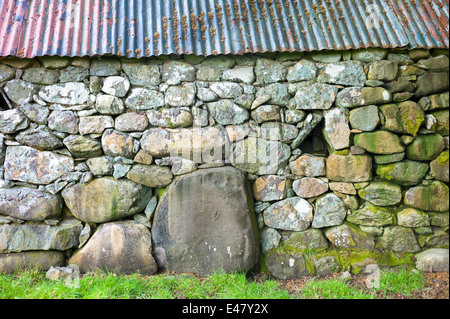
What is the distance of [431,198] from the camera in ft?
11.0

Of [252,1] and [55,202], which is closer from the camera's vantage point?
[55,202]

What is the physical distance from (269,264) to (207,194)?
1.02 meters

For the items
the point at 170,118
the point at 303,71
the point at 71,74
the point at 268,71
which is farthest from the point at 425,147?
the point at 71,74

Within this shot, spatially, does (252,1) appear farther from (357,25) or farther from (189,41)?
(357,25)

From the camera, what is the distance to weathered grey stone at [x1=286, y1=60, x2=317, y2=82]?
3.42 m

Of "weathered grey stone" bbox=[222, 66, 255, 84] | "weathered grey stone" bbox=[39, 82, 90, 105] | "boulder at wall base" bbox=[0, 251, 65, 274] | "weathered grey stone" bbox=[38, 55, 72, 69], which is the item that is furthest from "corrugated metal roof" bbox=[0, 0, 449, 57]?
"boulder at wall base" bbox=[0, 251, 65, 274]

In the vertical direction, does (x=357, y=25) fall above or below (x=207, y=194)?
above

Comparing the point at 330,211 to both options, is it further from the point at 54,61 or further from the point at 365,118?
the point at 54,61

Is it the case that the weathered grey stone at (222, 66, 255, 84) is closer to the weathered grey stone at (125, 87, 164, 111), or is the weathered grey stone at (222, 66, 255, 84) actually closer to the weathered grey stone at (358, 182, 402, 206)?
the weathered grey stone at (125, 87, 164, 111)

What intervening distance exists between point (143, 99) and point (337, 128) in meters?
2.11

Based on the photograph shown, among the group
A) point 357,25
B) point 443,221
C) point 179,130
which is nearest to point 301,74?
point 357,25

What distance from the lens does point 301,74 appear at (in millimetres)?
3426

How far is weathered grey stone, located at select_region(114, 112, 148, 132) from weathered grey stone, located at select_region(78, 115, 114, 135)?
0.10 metres

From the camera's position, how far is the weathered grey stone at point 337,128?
11.2 ft
